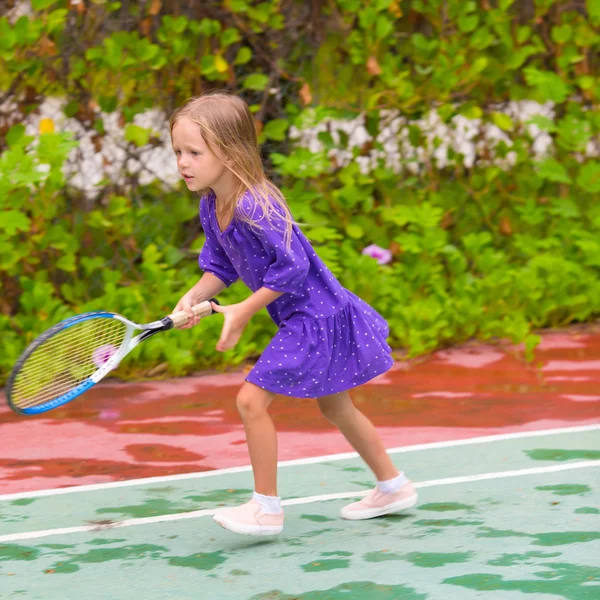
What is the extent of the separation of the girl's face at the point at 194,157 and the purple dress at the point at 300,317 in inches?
5.7

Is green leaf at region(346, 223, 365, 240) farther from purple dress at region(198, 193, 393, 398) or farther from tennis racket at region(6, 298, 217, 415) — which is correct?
tennis racket at region(6, 298, 217, 415)

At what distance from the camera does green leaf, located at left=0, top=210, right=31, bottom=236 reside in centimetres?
604

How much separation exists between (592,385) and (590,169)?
6.76 ft

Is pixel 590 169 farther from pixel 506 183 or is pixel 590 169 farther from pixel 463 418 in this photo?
pixel 463 418

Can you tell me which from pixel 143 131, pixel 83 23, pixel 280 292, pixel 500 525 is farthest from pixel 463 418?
pixel 83 23

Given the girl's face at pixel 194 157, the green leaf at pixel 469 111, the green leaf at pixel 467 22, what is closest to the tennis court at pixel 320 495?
the girl's face at pixel 194 157

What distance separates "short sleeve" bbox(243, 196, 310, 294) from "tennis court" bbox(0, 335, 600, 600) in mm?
877

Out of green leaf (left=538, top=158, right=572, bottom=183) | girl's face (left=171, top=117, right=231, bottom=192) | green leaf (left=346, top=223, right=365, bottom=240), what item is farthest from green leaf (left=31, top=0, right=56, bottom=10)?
green leaf (left=538, top=158, right=572, bottom=183)

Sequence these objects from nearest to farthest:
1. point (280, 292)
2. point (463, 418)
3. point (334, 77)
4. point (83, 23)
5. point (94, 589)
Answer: point (94, 589) → point (280, 292) → point (463, 418) → point (83, 23) → point (334, 77)

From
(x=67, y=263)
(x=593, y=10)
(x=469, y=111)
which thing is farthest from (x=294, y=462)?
(x=593, y=10)

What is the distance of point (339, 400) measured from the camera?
4188mm

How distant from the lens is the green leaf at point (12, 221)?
6.04 meters

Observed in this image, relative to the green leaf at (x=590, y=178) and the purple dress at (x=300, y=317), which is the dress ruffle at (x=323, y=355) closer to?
the purple dress at (x=300, y=317)

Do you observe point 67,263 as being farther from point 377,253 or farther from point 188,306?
point 188,306
